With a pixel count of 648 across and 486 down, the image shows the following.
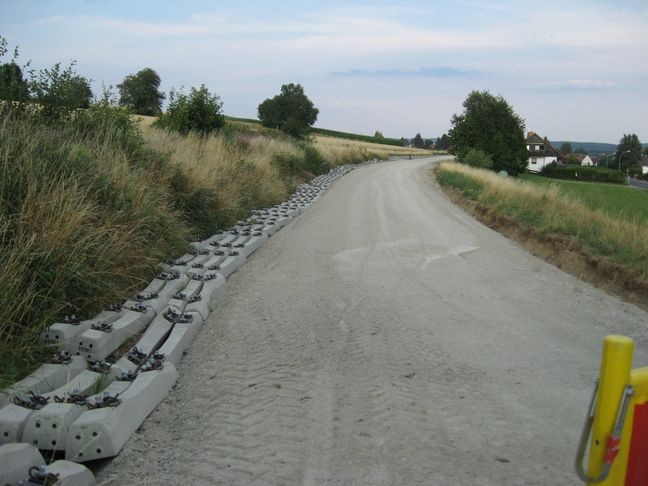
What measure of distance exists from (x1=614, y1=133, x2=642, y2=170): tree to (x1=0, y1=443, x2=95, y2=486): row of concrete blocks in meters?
159

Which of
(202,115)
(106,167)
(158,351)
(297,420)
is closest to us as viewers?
(297,420)

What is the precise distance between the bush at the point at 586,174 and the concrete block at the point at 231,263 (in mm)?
102047

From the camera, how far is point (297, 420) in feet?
13.7

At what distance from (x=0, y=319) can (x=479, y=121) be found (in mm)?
62570

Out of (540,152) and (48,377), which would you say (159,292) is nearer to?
(48,377)

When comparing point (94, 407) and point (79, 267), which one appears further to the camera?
point (79, 267)

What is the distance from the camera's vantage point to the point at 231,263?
29.1 ft

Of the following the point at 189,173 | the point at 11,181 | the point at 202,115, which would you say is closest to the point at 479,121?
the point at 202,115

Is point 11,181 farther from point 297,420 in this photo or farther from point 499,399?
point 499,399

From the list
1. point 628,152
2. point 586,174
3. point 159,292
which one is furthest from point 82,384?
point 628,152

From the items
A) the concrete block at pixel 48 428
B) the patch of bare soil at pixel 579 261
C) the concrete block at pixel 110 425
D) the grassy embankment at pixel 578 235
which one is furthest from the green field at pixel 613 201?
the concrete block at pixel 48 428

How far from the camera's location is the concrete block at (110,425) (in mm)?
3662

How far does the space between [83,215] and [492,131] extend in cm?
6150

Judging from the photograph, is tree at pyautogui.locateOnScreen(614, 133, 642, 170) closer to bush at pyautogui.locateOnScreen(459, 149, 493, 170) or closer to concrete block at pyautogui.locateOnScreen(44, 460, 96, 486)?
bush at pyautogui.locateOnScreen(459, 149, 493, 170)
